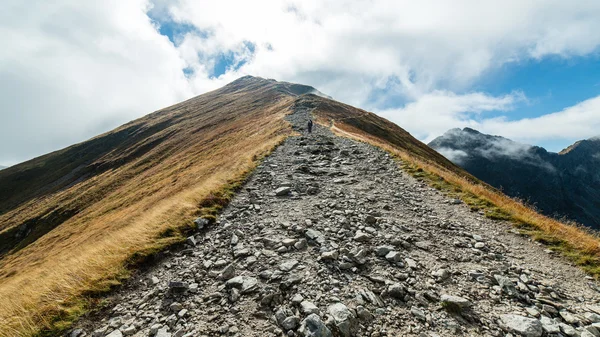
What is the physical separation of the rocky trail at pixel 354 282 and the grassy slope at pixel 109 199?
3.80 ft

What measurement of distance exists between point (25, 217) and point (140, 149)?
1429 inches

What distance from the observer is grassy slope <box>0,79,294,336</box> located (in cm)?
684

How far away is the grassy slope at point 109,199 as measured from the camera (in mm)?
6844

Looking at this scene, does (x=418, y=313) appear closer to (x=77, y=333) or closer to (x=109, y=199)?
(x=77, y=333)

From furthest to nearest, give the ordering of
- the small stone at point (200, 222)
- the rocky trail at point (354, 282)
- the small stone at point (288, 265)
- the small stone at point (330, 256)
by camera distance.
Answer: the small stone at point (200, 222)
the small stone at point (330, 256)
the small stone at point (288, 265)
the rocky trail at point (354, 282)

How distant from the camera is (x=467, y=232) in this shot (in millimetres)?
9758

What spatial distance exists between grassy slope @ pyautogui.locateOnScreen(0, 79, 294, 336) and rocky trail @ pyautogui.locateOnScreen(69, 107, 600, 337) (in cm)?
116

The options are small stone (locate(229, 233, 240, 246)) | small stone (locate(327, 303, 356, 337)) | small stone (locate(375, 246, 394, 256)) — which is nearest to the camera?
small stone (locate(327, 303, 356, 337))

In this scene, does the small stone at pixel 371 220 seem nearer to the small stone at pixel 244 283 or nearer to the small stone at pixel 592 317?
the small stone at pixel 244 283

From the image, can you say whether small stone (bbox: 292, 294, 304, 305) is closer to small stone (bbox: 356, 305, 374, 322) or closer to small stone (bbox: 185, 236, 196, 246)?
small stone (bbox: 356, 305, 374, 322)

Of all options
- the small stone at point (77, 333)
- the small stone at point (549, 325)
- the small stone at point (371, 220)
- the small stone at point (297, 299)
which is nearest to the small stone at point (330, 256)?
the small stone at point (297, 299)

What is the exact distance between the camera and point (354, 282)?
21.9 ft

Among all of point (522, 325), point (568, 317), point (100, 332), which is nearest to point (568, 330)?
point (568, 317)

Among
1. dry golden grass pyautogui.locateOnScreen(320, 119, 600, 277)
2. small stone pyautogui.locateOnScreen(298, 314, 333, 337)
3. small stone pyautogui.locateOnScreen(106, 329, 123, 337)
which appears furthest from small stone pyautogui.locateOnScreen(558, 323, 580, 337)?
small stone pyautogui.locateOnScreen(106, 329, 123, 337)
